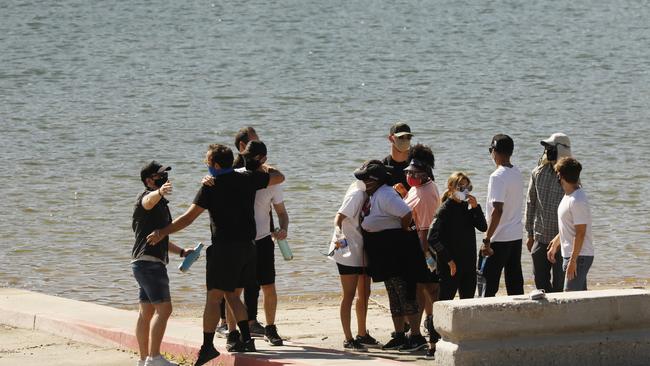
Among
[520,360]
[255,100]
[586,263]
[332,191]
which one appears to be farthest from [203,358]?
[255,100]

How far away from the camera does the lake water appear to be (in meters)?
16.8

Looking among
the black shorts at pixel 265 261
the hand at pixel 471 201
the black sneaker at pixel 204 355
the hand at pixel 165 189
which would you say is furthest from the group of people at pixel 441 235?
the hand at pixel 165 189

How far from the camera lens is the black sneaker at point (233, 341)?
9.52 m

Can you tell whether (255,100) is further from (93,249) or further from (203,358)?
(203,358)

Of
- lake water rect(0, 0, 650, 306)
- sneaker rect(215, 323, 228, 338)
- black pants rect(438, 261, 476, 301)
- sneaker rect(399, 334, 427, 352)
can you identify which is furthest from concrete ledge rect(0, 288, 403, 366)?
lake water rect(0, 0, 650, 306)

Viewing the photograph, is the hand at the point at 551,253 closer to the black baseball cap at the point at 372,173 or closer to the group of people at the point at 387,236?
the group of people at the point at 387,236

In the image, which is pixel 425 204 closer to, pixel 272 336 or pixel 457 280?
pixel 457 280

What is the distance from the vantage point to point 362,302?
1013cm

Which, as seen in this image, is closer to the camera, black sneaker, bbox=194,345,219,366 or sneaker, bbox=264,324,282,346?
black sneaker, bbox=194,345,219,366

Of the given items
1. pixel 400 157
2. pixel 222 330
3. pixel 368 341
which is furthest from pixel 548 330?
pixel 222 330

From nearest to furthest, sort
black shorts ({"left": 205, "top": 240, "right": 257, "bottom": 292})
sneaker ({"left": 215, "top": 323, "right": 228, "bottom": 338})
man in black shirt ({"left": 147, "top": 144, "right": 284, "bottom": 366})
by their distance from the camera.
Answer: man in black shirt ({"left": 147, "top": 144, "right": 284, "bottom": 366}) < black shorts ({"left": 205, "top": 240, "right": 257, "bottom": 292}) < sneaker ({"left": 215, "top": 323, "right": 228, "bottom": 338})

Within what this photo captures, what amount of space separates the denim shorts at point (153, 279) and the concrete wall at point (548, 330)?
196 cm

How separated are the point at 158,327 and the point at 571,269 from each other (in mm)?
2959

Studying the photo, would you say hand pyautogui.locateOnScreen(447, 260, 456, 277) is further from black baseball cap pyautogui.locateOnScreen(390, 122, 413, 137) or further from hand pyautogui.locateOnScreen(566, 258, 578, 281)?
black baseball cap pyautogui.locateOnScreen(390, 122, 413, 137)
